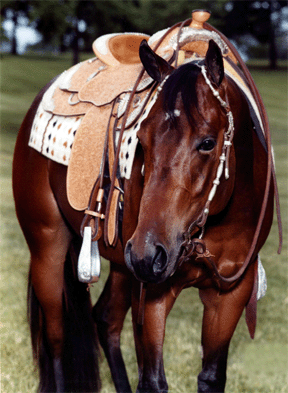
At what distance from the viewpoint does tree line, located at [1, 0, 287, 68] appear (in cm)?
1831

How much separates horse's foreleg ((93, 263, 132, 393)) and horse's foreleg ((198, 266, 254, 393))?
0.81 meters

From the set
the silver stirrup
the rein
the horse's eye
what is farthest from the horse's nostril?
the silver stirrup

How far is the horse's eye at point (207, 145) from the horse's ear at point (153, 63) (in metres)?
0.35

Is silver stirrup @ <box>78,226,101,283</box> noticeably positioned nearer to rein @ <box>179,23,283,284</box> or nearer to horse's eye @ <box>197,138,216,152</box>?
rein @ <box>179,23,283,284</box>

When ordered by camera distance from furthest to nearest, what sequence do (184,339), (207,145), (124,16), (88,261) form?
(124,16) < (184,339) < (88,261) < (207,145)

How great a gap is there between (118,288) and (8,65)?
23848 mm

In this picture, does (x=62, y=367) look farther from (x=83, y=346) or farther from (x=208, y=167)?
(x=208, y=167)

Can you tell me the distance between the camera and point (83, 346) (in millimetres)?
3365

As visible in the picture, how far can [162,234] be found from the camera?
5.80 ft

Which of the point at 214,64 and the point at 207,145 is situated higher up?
the point at 214,64

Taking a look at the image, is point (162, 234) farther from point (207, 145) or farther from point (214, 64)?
Result: point (214, 64)

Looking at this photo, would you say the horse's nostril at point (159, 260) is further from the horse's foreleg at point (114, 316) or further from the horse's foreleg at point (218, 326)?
the horse's foreleg at point (114, 316)

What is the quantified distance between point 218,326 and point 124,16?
62.4ft

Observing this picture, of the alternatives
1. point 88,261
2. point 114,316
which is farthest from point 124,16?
point 88,261
